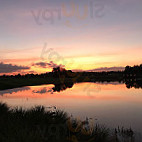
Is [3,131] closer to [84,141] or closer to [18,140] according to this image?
[18,140]

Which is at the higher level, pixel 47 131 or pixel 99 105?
pixel 47 131

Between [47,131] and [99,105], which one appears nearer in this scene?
[47,131]

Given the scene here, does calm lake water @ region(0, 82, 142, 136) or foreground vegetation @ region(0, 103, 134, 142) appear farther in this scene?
calm lake water @ region(0, 82, 142, 136)

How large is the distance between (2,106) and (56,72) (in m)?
183

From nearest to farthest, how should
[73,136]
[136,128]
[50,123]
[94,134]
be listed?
[73,136] → [94,134] → [50,123] → [136,128]

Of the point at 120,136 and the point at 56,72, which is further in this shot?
the point at 56,72

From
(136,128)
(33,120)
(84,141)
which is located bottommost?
(136,128)

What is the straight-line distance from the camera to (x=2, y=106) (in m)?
15.3

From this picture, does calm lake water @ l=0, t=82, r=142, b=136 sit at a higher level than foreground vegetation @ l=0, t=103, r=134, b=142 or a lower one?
lower

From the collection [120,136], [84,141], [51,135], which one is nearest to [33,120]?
[51,135]

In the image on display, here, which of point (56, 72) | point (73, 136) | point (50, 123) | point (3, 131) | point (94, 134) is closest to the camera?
point (3, 131)

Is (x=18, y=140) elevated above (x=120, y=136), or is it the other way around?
(x=18, y=140)

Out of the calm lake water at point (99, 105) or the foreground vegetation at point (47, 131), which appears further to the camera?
the calm lake water at point (99, 105)

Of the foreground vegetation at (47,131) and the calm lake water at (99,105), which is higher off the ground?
the foreground vegetation at (47,131)
